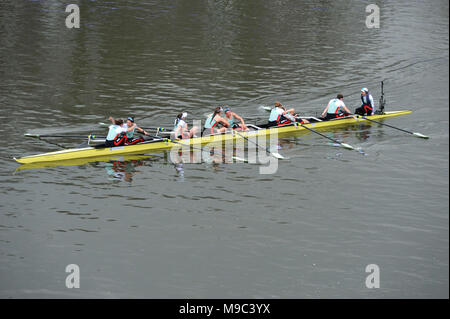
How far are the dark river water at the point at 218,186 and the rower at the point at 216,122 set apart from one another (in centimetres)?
308

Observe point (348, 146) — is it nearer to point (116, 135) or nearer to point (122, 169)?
point (122, 169)

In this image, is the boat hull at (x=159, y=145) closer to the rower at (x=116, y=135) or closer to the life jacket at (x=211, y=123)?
the rower at (x=116, y=135)

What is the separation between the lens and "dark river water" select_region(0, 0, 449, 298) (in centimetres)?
1678

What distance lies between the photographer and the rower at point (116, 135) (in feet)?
83.1

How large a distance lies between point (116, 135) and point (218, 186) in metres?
5.72

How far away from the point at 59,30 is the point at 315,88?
2421 centimetres

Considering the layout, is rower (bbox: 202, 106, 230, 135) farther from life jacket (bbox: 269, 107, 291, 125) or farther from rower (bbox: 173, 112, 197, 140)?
life jacket (bbox: 269, 107, 291, 125)

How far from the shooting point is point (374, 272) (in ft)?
55.7

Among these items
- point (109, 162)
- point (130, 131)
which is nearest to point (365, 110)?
point (130, 131)

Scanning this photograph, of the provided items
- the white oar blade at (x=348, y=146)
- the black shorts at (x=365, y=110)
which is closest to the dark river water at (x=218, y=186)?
the white oar blade at (x=348, y=146)

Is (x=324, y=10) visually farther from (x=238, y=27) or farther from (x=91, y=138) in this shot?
(x=91, y=138)

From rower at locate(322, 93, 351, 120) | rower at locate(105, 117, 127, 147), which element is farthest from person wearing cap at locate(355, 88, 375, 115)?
rower at locate(105, 117, 127, 147)

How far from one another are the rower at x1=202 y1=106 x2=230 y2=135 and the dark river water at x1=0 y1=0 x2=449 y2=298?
3078mm

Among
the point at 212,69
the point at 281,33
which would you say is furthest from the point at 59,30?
the point at 281,33
